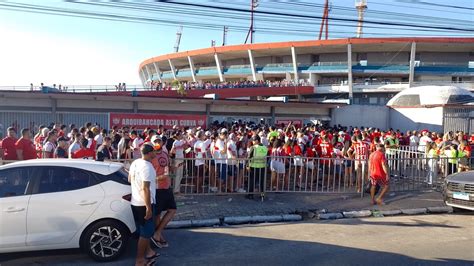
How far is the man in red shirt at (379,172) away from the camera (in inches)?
402

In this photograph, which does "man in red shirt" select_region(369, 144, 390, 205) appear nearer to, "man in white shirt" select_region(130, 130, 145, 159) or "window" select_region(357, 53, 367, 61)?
"man in white shirt" select_region(130, 130, 145, 159)

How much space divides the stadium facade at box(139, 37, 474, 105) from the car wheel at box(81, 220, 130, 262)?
4415 cm

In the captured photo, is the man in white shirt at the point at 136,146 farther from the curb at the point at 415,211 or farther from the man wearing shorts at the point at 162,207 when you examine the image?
the curb at the point at 415,211

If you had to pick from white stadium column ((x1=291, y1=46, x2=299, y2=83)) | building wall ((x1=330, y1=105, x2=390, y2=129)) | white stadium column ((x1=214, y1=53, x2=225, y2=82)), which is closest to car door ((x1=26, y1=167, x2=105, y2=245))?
building wall ((x1=330, y1=105, x2=390, y2=129))

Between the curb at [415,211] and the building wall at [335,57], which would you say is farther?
the building wall at [335,57]

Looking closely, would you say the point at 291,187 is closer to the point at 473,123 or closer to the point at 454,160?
the point at 454,160

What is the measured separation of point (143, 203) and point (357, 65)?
52.3 meters

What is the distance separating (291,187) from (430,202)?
12.1 ft

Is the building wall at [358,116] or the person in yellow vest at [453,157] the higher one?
the building wall at [358,116]

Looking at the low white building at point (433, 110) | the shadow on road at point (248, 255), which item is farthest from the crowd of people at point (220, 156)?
the low white building at point (433, 110)

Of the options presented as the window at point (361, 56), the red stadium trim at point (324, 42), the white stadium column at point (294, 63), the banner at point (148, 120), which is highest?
the red stadium trim at point (324, 42)

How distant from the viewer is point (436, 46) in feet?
172

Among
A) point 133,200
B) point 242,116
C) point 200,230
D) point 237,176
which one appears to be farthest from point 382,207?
point 242,116

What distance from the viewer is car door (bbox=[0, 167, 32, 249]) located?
564cm
